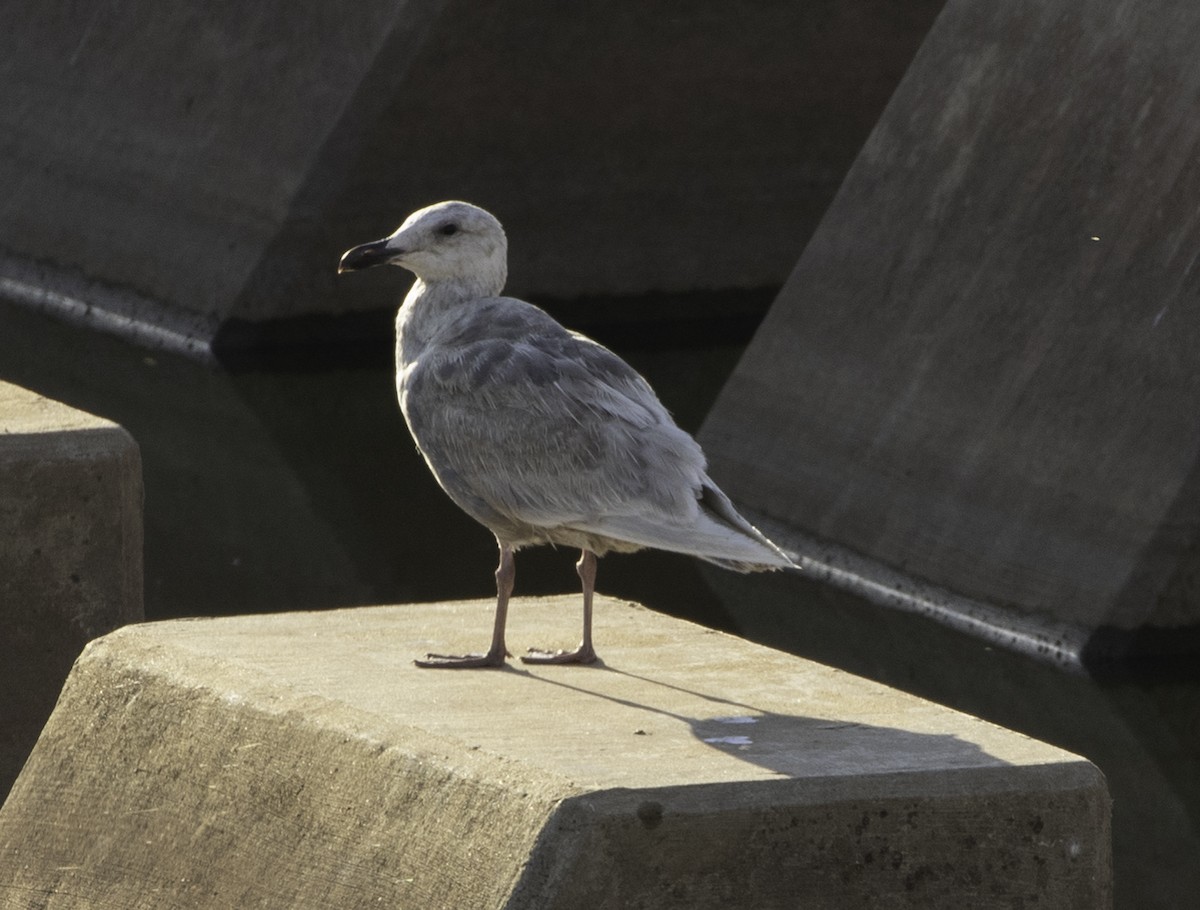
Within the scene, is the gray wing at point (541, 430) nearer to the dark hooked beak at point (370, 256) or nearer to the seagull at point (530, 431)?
the seagull at point (530, 431)

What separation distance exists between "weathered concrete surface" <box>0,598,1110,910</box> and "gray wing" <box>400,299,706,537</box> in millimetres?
353

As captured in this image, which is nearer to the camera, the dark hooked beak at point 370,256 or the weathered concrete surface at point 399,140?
the dark hooked beak at point 370,256

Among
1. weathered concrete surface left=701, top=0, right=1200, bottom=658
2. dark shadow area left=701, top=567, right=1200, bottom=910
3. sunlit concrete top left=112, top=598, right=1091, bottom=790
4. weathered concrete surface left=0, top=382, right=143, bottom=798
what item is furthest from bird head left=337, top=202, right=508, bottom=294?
weathered concrete surface left=701, top=0, right=1200, bottom=658

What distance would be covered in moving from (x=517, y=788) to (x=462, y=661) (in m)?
0.89

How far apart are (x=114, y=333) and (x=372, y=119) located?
6.42 ft

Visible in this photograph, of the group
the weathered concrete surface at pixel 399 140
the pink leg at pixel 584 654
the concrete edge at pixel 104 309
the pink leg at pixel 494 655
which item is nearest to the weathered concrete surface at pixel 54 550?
the pink leg at pixel 494 655

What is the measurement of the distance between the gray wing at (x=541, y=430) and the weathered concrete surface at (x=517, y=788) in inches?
13.9

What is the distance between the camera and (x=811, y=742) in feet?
14.1

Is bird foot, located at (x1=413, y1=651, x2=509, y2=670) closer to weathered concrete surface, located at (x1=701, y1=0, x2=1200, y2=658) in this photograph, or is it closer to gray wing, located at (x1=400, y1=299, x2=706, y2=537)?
gray wing, located at (x1=400, y1=299, x2=706, y2=537)

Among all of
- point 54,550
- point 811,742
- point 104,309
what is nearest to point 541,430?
point 811,742

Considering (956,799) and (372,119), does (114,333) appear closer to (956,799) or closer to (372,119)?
(372,119)

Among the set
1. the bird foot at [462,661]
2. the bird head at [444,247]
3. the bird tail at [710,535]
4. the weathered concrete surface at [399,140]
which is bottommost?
the weathered concrete surface at [399,140]

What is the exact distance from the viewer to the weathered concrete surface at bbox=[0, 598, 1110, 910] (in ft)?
12.9

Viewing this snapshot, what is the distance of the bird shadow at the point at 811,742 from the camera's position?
162 inches
